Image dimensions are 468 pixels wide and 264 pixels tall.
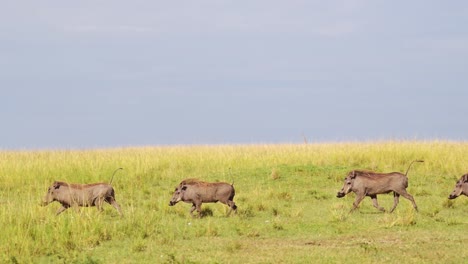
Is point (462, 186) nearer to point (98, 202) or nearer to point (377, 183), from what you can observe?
point (377, 183)

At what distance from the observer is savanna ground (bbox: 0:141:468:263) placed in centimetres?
902

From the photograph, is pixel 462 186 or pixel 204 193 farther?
pixel 462 186

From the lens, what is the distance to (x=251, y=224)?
1124cm

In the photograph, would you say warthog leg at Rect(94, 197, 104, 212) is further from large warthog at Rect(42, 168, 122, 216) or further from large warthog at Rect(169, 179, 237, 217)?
large warthog at Rect(169, 179, 237, 217)

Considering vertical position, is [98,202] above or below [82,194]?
below

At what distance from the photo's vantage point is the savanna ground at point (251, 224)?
902 centimetres

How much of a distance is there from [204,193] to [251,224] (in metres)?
1.11

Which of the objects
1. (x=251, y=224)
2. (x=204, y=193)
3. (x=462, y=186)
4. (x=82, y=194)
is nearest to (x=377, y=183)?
(x=462, y=186)

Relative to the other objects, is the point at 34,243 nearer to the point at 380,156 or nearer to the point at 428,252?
the point at 428,252

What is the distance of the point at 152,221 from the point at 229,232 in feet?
4.05

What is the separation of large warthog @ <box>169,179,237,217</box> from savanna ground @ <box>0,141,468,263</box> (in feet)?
0.96

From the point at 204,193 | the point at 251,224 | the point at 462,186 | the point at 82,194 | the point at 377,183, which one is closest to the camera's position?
the point at 251,224

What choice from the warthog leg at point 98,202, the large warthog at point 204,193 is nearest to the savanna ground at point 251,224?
the warthog leg at point 98,202

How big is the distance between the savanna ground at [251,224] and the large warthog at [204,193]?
29 cm
